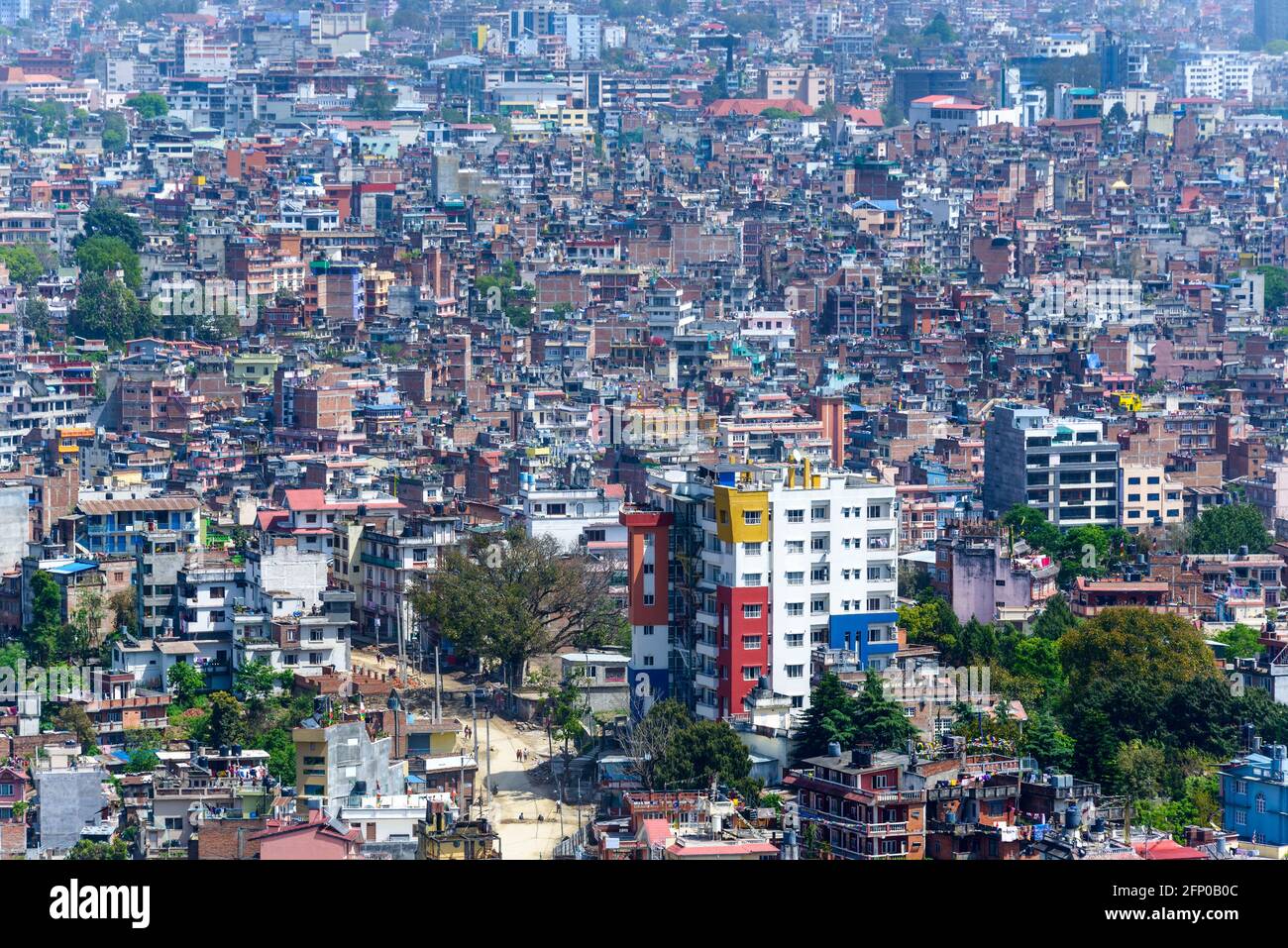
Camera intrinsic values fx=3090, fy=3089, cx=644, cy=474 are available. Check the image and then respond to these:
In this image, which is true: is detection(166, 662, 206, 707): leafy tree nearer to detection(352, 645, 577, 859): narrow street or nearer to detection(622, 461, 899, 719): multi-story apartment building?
detection(352, 645, 577, 859): narrow street

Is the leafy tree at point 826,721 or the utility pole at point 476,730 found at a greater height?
the leafy tree at point 826,721

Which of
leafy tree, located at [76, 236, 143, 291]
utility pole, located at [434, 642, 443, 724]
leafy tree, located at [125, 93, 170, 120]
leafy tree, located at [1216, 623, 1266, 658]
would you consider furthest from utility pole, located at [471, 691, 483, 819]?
leafy tree, located at [125, 93, 170, 120]

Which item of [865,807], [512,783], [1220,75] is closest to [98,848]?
[512,783]

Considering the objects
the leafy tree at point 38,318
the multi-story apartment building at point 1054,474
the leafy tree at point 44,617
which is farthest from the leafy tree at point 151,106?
the leafy tree at point 44,617

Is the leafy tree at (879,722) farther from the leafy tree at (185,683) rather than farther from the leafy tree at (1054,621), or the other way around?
the leafy tree at (185,683)

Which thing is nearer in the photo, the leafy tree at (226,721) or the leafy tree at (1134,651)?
the leafy tree at (226,721)
